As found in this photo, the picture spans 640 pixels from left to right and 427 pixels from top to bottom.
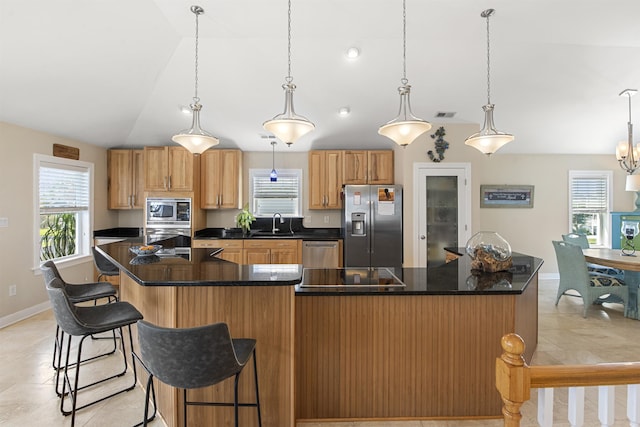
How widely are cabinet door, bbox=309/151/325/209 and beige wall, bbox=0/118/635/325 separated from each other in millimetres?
372

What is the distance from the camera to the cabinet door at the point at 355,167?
17.5ft

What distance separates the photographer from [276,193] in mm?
5789

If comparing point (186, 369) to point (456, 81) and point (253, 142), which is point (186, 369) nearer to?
point (456, 81)

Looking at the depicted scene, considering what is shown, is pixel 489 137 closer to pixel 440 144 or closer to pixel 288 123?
pixel 288 123

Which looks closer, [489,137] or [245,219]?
[489,137]

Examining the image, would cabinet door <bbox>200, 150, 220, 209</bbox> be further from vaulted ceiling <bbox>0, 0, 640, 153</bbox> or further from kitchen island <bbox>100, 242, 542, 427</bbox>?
kitchen island <bbox>100, 242, 542, 427</bbox>

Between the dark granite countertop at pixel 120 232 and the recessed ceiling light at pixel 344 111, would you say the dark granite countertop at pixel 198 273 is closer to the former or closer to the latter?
the recessed ceiling light at pixel 344 111

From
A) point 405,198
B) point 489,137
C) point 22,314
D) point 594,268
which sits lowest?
point 22,314

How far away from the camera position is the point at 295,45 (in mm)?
3449

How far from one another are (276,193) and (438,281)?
13.0ft

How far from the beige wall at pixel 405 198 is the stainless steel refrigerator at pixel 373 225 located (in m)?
0.17

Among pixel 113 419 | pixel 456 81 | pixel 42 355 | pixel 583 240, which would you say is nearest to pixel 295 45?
pixel 456 81

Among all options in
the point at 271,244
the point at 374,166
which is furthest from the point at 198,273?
the point at 374,166

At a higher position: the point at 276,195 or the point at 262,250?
the point at 276,195
